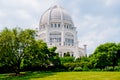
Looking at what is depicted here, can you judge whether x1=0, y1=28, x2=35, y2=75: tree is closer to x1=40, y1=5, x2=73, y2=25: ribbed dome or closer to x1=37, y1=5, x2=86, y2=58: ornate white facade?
x1=37, y1=5, x2=86, y2=58: ornate white facade

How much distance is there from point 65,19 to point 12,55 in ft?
229

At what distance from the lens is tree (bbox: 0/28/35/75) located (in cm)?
4038

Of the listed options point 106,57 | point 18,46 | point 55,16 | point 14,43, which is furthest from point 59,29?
point 14,43

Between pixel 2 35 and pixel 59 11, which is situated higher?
pixel 59 11

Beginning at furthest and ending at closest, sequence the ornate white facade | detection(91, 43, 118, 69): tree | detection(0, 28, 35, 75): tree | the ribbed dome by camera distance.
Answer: the ribbed dome < the ornate white facade < detection(91, 43, 118, 69): tree < detection(0, 28, 35, 75): tree

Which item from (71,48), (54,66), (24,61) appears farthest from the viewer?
(71,48)

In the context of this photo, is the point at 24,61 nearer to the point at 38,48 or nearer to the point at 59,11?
the point at 38,48

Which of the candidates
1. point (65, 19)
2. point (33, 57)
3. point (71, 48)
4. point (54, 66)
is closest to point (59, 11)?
point (65, 19)

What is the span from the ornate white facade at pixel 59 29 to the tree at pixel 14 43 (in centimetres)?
5929

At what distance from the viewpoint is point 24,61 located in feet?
159

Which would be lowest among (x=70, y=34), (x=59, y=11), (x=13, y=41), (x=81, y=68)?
(x=81, y=68)

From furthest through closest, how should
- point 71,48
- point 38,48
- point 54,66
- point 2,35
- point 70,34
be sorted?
point 70,34
point 71,48
point 54,66
point 38,48
point 2,35

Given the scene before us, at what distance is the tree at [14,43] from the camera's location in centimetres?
4038

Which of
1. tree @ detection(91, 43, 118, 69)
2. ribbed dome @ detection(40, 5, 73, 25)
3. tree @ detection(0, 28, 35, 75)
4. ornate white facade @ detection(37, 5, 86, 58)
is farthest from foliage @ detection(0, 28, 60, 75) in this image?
ribbed dome @ detection(40, 5, 73, 25)
